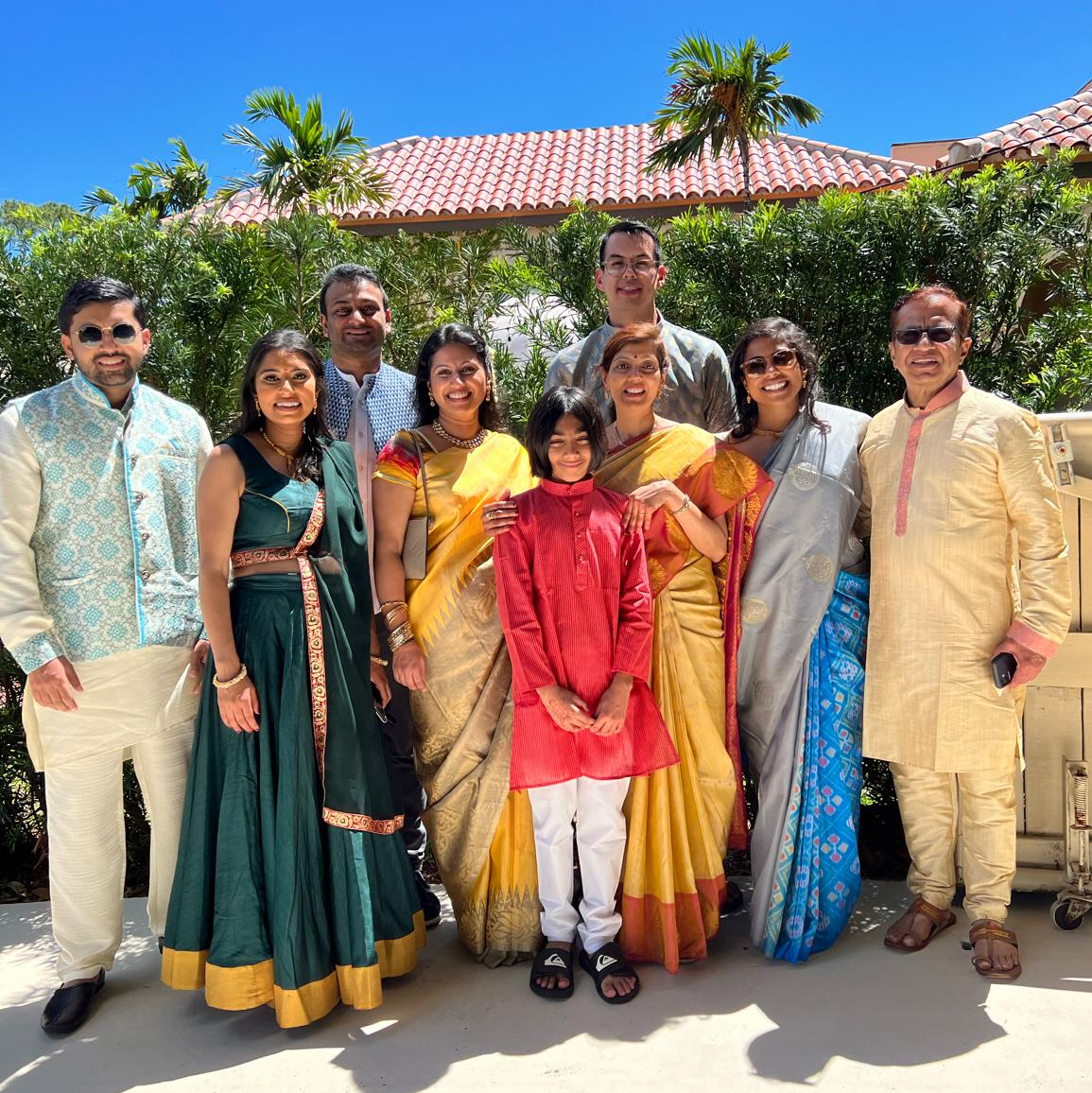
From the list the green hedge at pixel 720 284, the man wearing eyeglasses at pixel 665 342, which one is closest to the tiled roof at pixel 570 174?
the green hedge at pixel 720 284

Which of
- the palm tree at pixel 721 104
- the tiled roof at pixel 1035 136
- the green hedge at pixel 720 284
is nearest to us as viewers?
the green hedge at pixel 720 284

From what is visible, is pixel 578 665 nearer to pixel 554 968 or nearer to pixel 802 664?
pixel 802 664

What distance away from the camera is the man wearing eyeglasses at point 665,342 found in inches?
143

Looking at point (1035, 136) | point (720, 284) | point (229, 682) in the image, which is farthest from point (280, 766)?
point (1035, 136)

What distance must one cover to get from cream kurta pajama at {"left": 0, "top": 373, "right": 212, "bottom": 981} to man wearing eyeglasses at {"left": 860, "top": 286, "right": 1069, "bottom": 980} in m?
2.07

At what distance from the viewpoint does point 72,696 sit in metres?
2.89

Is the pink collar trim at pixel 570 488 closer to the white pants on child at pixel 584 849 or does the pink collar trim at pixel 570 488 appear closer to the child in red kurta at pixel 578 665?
the child in red kurta at pixel 578 665

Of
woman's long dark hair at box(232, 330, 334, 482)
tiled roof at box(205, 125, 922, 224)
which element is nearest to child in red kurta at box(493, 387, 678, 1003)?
woman's long dark hair at box(232, 330, 334, 482)

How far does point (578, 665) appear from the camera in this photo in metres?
2.89

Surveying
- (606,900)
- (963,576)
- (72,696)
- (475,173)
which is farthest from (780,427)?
(475,173)

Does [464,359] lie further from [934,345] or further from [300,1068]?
[300,1068]

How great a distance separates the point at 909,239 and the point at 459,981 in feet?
10.6

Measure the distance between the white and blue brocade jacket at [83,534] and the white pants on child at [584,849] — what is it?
117 centimetres

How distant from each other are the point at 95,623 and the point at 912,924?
254 centimetres
